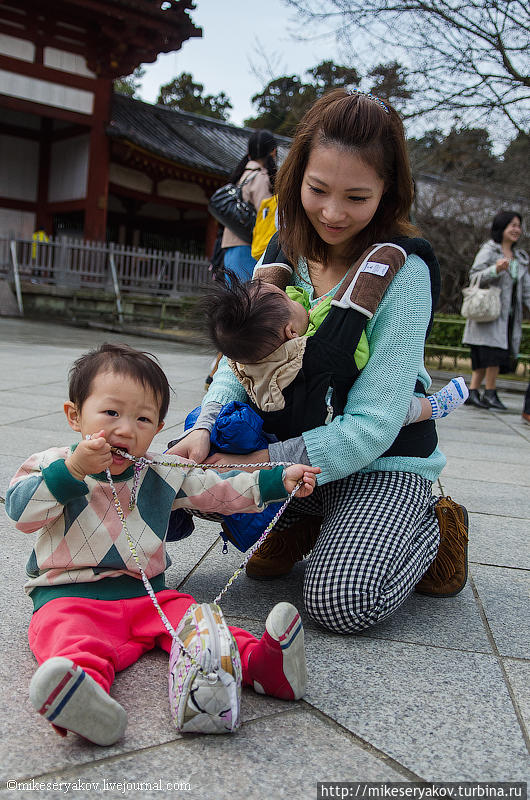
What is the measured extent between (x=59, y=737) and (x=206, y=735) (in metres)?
0.27

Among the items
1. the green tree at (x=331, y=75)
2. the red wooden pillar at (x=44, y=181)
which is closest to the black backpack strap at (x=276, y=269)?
the green tree at (x=331, y=75)

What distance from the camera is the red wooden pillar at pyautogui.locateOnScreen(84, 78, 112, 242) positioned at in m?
14.6

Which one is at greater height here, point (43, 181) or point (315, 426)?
point (43, 181)

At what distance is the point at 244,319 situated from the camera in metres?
1.83

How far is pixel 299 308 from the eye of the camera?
6.56 feet

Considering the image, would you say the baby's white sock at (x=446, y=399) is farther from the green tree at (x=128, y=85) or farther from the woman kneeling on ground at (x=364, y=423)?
the green tree at (x=128, y=85)

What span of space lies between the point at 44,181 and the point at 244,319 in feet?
51.1

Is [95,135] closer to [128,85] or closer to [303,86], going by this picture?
[303,86]

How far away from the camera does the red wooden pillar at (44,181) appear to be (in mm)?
15812

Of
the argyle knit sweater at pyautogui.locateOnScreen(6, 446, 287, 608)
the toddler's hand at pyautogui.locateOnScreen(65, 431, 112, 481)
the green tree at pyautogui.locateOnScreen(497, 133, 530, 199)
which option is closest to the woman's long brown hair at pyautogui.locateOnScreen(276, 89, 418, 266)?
the argyle knit sweater at pyautogui.locateOnScreen(6, 446, 287, 608)

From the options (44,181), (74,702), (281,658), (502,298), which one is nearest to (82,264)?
(44,181)

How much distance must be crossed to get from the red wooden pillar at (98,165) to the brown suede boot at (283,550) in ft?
45.2

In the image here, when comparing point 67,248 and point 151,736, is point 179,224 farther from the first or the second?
point 151,736

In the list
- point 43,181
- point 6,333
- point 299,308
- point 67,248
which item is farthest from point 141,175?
point 299,308
